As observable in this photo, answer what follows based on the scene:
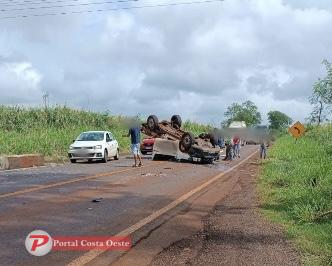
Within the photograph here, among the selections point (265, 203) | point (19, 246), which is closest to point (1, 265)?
point (19, 246)

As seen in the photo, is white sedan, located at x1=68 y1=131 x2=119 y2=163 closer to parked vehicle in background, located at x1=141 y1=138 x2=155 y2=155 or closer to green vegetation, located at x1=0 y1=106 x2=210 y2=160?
green vegetation, located at x1=0 y1=106 x2=210 y2=160

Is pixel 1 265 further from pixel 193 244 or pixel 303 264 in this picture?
pixel 303 264

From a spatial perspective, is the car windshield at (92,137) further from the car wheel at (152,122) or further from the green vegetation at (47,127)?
the car wheel at (152,122)

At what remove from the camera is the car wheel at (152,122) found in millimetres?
28625

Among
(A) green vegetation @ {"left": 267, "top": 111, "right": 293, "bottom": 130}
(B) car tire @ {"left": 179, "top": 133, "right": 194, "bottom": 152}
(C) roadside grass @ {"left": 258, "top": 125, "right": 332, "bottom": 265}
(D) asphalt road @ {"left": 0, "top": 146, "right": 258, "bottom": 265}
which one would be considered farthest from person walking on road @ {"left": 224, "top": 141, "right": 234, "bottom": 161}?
(A) green vegetation @ {"left": 267, "top": 111, "right": 293, "bottom": 130}

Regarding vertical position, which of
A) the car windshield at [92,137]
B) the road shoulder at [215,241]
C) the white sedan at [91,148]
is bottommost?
the road shoulder at [215,241]

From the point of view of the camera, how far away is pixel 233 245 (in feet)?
25.2

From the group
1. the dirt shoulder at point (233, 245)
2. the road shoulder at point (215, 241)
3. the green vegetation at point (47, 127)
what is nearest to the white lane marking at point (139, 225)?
the road shoulder at point (215, 241)

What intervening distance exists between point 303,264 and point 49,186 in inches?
359

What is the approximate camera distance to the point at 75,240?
7.69 metres

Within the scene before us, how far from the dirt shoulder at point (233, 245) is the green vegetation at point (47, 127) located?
65.2ft

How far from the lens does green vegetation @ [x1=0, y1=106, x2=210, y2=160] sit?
2923cm

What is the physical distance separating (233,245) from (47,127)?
32.6 meters

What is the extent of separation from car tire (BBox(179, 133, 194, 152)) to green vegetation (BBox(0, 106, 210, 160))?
6.85 metres
